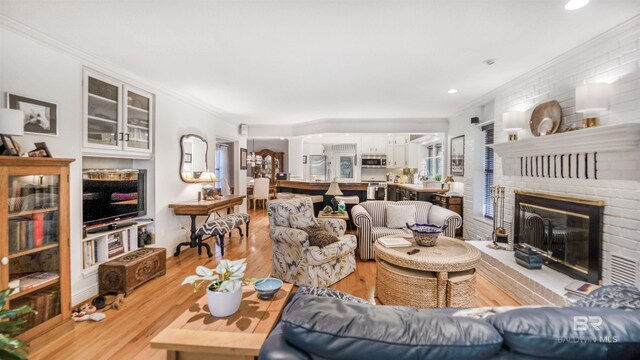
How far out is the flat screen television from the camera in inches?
123

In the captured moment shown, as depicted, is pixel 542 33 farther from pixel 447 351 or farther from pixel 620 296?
pixel 447 351

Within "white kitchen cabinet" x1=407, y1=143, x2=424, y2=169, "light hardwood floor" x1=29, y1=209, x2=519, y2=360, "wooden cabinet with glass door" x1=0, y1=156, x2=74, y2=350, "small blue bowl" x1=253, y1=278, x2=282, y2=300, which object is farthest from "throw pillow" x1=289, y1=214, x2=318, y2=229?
"white kitchen cabinet" x1=407, y1=143, x2=424, y2=169

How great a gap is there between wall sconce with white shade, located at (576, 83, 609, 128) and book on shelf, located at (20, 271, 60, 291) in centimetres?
465

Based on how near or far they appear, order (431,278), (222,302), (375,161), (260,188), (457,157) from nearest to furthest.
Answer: (222,302) → (431,278) → (457,157) → (260,188) → (375,161)

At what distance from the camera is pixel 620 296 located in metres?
1.25

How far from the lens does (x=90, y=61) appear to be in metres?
3.05

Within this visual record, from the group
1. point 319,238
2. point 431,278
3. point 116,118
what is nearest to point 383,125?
point 319,238

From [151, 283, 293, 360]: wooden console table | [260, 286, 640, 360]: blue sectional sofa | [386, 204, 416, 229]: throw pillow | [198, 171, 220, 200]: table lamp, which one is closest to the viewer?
[260, 286, 640, 360]: blue sectional sofa

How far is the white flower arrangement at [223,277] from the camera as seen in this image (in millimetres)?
1556

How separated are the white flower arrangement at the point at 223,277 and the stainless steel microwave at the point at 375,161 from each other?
8.27 m

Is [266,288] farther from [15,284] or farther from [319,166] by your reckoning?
[319,166]

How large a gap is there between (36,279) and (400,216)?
155 inches

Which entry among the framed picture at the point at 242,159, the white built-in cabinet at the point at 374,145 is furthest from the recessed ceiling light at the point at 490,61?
the white built-in cabinet at the point at 374,145

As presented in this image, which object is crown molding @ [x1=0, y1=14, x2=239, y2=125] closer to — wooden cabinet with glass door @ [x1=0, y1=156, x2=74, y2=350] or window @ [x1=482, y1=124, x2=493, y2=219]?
wooden cabinet with glass door @ [x1=0, y1=156, x2=74, y2=350]
